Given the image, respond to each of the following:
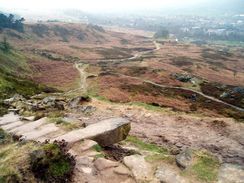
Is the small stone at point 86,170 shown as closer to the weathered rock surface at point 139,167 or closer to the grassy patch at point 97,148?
the weathered rock surface at point 139,167

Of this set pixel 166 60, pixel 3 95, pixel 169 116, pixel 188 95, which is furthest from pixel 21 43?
pixel 169 116

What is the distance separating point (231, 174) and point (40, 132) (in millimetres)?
11655

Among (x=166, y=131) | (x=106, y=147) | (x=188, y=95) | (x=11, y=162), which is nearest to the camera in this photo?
(x=11, y=162)

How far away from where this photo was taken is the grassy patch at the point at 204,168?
1678 cm

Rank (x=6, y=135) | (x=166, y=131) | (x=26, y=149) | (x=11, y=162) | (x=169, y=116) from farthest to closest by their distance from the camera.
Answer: (x=169, y=116) < (x=166, y=131) < (x=6, y=135) < (x=26, y=149) < (x=11, y=162)

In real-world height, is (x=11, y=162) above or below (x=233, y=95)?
above

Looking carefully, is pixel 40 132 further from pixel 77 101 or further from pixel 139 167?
pixel 77 101

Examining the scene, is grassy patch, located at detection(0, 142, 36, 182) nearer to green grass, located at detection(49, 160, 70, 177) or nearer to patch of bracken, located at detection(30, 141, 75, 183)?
patch of bracken, located at detection(30, 141, 75, 183)

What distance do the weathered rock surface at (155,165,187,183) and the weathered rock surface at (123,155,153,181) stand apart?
1.39 feet

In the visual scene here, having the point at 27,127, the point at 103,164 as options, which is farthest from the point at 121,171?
the point at 27,127

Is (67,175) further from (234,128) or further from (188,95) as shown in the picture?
(188,95)

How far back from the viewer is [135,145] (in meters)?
22.9

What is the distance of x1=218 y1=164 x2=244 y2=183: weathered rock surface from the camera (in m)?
16.8

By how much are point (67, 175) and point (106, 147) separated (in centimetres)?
508
